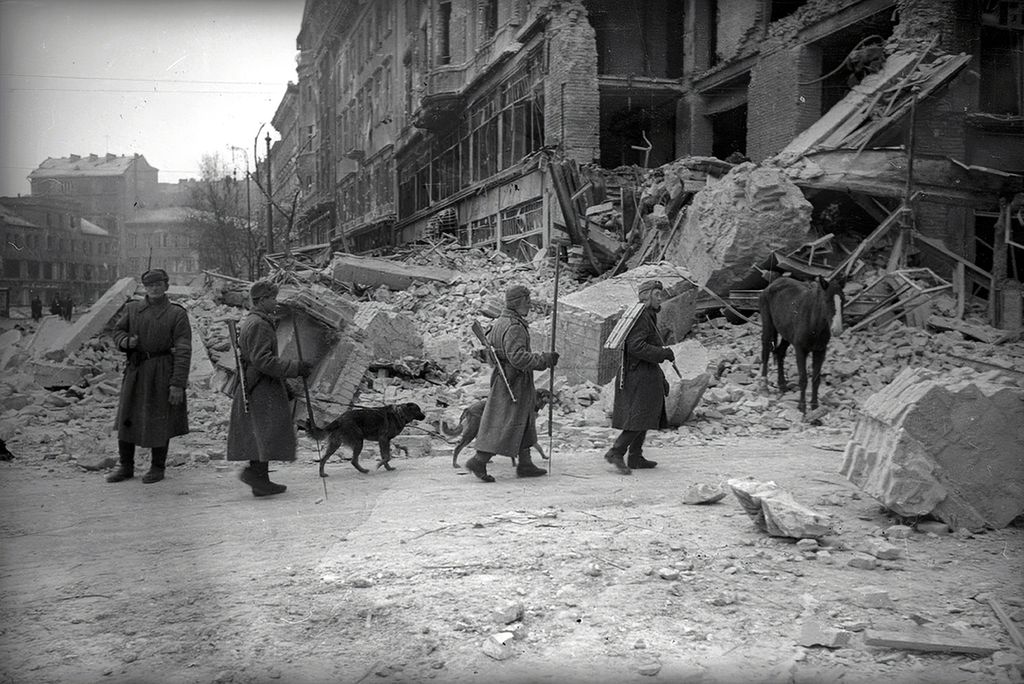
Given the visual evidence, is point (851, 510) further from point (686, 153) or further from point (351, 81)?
point (351, 81)

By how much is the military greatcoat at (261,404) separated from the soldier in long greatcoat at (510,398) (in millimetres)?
1621

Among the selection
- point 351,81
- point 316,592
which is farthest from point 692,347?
point 351,81

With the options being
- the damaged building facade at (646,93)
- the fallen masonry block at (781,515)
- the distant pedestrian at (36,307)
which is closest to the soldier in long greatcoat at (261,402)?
the fallen masonry block at (781,515)

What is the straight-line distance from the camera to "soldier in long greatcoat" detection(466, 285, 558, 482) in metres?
6.81

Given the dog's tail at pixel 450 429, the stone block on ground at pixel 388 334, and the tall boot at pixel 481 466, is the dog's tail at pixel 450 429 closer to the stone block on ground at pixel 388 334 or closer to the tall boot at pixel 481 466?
the tall boot at pixel 481 466

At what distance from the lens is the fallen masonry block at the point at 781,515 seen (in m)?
4.86

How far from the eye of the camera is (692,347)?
1009 centimetres

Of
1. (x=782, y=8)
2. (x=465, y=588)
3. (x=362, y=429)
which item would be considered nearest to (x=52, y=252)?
(x=362, y=429)

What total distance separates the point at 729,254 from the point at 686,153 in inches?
413

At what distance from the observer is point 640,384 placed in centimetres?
708

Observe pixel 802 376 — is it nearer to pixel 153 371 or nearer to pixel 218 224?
pixel 153 371

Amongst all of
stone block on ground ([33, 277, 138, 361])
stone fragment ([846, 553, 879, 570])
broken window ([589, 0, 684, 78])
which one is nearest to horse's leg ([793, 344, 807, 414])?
stone fragment ([846, 553, 879, 570])

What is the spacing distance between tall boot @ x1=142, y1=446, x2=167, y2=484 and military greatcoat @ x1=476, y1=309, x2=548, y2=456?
9.06ft

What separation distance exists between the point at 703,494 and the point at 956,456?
1.67 meters
